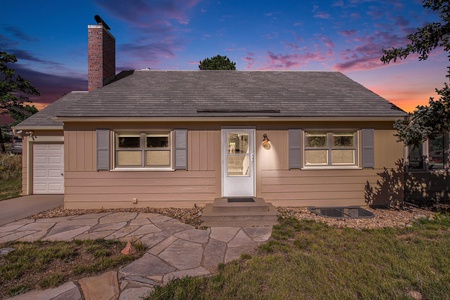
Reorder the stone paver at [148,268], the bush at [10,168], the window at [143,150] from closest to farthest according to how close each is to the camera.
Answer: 1. the stone paver at [148,268]
2. the window at [143,150]
3. the bush at [10,168]

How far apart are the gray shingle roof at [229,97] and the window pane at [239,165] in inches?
56.7

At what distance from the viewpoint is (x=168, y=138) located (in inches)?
289

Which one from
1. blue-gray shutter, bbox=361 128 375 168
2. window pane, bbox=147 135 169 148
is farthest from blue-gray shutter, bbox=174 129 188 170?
blue-gray shutter, bbox=361 128 375 168

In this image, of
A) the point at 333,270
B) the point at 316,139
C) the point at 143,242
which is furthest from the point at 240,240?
the point at 316,139

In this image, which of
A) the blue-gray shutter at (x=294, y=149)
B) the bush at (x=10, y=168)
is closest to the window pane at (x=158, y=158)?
the blue-gray shutter at (x=294, y=149)

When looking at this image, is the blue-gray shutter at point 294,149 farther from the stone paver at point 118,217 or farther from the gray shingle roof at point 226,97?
the stone paver at point 118,217

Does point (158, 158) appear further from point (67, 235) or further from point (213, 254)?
point (213, 254)

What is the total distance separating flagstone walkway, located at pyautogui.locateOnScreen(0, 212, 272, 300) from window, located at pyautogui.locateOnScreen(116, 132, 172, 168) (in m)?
1.65

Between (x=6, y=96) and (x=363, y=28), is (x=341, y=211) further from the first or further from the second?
(x=6, y=96)

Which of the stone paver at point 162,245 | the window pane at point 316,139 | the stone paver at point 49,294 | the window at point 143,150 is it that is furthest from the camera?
the window pane at point 316,139

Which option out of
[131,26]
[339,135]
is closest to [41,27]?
[131,26]

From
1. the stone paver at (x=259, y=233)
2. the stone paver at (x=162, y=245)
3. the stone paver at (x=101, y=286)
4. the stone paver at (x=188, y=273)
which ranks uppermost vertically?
the stone paver at (x=101, y=286)

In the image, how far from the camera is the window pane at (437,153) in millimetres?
8570

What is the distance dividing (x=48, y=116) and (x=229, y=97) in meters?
7.91
